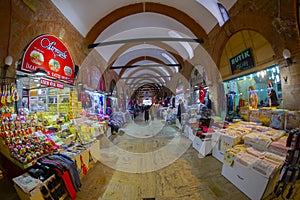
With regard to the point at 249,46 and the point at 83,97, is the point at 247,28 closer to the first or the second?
the point at 249,46

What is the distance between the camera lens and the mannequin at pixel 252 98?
3.76 meters

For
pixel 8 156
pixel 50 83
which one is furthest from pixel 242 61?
pixel 8 156

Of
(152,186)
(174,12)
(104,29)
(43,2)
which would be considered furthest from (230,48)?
(43,2)

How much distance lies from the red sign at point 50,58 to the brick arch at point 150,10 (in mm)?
1920

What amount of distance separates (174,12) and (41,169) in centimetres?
671

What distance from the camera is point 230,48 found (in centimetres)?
455

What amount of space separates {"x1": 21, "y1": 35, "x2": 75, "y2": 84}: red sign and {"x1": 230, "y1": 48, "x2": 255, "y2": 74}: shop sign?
5.52m

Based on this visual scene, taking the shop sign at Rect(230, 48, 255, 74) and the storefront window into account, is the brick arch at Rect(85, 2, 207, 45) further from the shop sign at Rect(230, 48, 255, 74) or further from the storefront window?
the storefront window

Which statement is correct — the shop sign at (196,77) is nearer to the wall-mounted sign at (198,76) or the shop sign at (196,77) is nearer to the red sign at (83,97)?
the wall-mounted sign at (198,76)

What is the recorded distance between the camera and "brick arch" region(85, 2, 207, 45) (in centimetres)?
586

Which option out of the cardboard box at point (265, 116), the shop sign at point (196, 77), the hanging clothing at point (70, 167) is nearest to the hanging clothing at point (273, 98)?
the cardboard box at point (265, 116)

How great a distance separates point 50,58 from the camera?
12.6 ft

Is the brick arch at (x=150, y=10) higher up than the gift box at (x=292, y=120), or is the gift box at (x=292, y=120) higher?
the brick arch at (x=150, y=10)

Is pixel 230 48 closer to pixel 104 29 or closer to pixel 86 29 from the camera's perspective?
pixel 104 29
